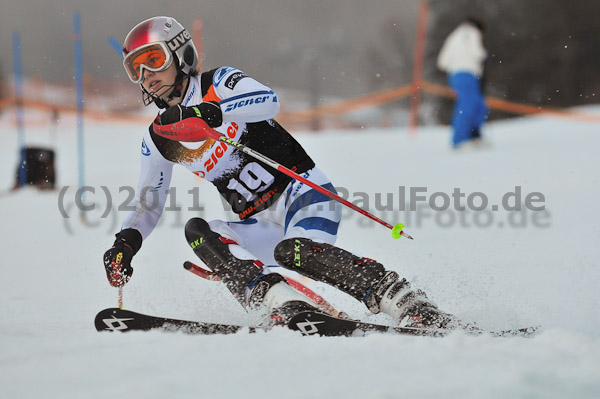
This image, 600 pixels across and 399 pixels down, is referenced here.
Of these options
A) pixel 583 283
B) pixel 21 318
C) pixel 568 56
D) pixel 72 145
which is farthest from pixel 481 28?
pixel 568 56

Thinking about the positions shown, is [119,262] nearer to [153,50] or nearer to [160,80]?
[160,80]

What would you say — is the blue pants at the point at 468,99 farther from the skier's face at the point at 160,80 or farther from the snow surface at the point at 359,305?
the skier's face at the point at 160,80

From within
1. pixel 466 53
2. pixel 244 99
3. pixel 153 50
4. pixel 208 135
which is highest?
pixel 466 53

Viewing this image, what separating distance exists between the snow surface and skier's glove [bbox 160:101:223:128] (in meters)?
0.93

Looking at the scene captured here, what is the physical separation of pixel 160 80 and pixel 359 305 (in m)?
1.62

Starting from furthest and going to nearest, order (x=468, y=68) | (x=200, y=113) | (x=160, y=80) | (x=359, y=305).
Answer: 1. (x=468, y=68)
2. (x=359, y=305)
3. (x=160, y=80)
4. (x=200, y=113)

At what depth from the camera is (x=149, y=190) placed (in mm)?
3248

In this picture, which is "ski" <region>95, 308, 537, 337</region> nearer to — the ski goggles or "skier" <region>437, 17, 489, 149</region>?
the ski goggles

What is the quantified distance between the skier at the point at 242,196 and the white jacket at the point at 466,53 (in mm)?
6516

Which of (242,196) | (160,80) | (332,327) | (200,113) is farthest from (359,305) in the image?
(160,80)

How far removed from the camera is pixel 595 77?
2291cm

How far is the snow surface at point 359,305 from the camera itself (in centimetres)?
186

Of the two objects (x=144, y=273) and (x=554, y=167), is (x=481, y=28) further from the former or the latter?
(x=144, y=273)

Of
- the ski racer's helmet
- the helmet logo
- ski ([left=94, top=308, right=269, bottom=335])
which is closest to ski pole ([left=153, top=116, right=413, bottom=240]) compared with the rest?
the ski racer's helmet
